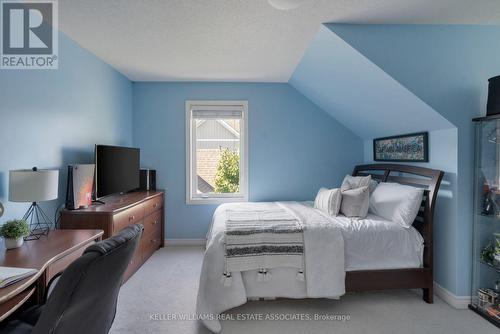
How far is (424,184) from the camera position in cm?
264

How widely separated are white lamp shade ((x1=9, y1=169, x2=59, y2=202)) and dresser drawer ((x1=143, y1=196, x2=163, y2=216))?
1.42 m

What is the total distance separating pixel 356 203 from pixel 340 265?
0.77 m

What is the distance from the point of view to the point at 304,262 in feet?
7.31

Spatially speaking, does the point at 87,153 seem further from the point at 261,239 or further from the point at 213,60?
the point at 261,239

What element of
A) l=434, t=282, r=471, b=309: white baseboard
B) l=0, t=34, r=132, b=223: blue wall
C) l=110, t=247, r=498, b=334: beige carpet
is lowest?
l=110, t=247, r=498, b=334: beige carpet

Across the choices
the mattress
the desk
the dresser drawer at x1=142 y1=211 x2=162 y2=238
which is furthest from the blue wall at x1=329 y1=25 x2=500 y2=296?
the dresser drawer at x1=142 y1=211 x2=162 y2=238

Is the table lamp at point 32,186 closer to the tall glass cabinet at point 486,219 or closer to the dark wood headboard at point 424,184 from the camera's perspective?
the dark wood headboard at point 424,184

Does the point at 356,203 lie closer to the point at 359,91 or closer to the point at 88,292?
the point at 359,91

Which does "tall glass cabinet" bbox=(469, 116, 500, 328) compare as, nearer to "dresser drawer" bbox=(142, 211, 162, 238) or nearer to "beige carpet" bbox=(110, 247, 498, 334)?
"beige carpet" bbox=(110, 247, 498, 334)

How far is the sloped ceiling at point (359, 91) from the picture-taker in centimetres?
242

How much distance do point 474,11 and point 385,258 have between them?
2266 millimetres

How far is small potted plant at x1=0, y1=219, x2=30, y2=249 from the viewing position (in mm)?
1573

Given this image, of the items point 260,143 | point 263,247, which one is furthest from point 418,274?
point 260,143

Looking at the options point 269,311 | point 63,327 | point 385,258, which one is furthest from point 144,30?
point 385,258
